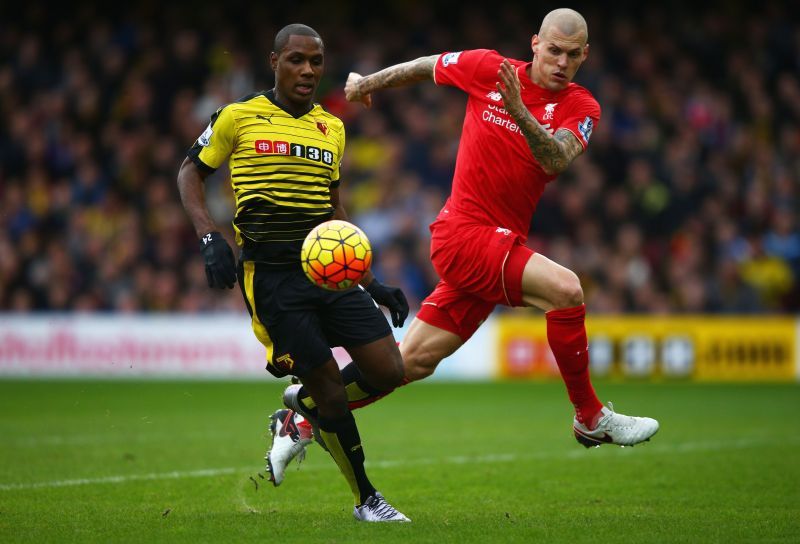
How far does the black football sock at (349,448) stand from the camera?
679cm

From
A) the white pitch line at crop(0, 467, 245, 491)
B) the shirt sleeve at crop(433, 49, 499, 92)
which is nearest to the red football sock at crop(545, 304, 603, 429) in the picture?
the shirt sleeve at crop(433, 49, 499, 92)

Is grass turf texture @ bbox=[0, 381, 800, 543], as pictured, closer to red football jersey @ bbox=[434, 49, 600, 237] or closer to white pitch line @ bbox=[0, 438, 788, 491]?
white pitch line @ bbox=[0, 438, 788, 491]

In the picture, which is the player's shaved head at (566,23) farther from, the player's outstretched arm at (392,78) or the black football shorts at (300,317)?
the black football shorts at (300,317)

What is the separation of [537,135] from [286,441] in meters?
2.43

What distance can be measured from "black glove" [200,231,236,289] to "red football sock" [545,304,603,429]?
1.92m

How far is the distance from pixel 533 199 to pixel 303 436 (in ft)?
6.70

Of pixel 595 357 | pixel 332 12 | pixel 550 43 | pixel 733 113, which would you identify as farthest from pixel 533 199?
pixel 332 12

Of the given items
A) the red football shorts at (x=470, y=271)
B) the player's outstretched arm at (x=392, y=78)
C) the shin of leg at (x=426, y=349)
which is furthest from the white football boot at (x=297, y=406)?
the player's outstretched arm at (x=392, y=78)

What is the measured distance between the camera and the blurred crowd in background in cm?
1898

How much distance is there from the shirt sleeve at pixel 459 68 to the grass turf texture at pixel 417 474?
2.64 metres

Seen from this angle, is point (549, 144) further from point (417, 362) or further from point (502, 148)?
point (417, 362)

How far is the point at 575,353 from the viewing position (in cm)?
710

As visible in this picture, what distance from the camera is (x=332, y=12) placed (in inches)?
930

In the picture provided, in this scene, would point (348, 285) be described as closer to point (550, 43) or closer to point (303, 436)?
point (303, 436)
